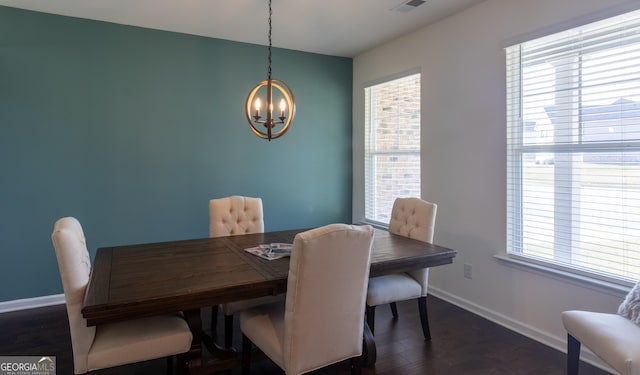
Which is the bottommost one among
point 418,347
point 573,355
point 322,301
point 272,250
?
point 418,347

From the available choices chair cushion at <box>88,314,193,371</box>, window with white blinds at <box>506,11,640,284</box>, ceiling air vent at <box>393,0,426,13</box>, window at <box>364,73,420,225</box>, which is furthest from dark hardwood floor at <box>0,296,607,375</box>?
ceiling air vent at <box>393,0,426,13</box>

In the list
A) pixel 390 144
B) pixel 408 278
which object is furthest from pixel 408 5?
pixel 408 278

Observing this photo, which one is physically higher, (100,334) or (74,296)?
(74,296)

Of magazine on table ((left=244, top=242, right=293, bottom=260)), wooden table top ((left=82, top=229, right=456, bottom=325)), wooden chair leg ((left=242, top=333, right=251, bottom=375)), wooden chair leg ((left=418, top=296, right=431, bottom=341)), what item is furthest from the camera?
wooden chair leg ((left=418, top=296, right=431, bottom=341))

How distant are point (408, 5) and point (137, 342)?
317cm

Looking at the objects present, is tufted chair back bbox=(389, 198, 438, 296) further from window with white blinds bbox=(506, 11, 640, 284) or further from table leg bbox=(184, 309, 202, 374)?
table leg bbox=(184, 309, 202, 374)

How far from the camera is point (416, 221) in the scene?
292cm

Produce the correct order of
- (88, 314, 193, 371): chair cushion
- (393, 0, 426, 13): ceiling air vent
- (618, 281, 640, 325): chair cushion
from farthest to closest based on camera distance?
1. (393, 0, 426, 13): ceiling air vent
2. (618, 281, 640, 325): chair cushion
3. (88, 314, 193, 371): chair cushion

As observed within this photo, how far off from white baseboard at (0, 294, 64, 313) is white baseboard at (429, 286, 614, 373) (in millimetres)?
3651

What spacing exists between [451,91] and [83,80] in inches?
137

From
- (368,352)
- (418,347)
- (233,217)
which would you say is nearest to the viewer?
(368,352)

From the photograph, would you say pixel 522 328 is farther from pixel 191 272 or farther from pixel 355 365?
pixel 191 272

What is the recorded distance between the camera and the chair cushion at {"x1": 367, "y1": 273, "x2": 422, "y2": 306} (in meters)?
2.56

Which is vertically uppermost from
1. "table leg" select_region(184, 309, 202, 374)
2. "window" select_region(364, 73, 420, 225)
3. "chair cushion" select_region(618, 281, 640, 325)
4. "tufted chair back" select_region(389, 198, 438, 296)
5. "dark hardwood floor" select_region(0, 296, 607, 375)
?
"window" select_region(364, 73, 420, 225)
